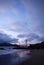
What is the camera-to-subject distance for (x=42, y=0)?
364 centimetres

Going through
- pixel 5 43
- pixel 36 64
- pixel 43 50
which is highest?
pixel 5 43

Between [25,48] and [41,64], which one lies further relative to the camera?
[25,48]

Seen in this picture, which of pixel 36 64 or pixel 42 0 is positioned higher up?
pixel 42 0

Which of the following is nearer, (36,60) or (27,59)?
(36,60)

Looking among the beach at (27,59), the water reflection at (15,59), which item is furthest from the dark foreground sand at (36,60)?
the water reflection at (15,59)

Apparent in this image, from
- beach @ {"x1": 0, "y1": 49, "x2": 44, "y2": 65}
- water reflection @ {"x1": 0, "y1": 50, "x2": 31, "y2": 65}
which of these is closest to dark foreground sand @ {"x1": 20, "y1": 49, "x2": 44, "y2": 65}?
beach @ {"x1": 0, "y1": 49, "x2": 44, "y2": 65}

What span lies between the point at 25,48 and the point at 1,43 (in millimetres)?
723

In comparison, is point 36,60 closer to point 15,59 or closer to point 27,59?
point 27,59

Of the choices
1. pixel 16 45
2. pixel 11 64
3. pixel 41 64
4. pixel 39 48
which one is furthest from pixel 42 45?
pixel 11 64

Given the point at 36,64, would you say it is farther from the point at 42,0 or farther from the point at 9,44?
the point at 42,0

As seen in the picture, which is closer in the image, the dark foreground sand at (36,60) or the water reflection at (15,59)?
the dark foreground sand at (36,60)

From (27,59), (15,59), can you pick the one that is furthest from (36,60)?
(15,59)

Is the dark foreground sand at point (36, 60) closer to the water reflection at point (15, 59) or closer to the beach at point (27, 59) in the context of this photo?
the beach at point (27, 59)

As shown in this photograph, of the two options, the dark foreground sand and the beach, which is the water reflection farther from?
the dark foreground sand
